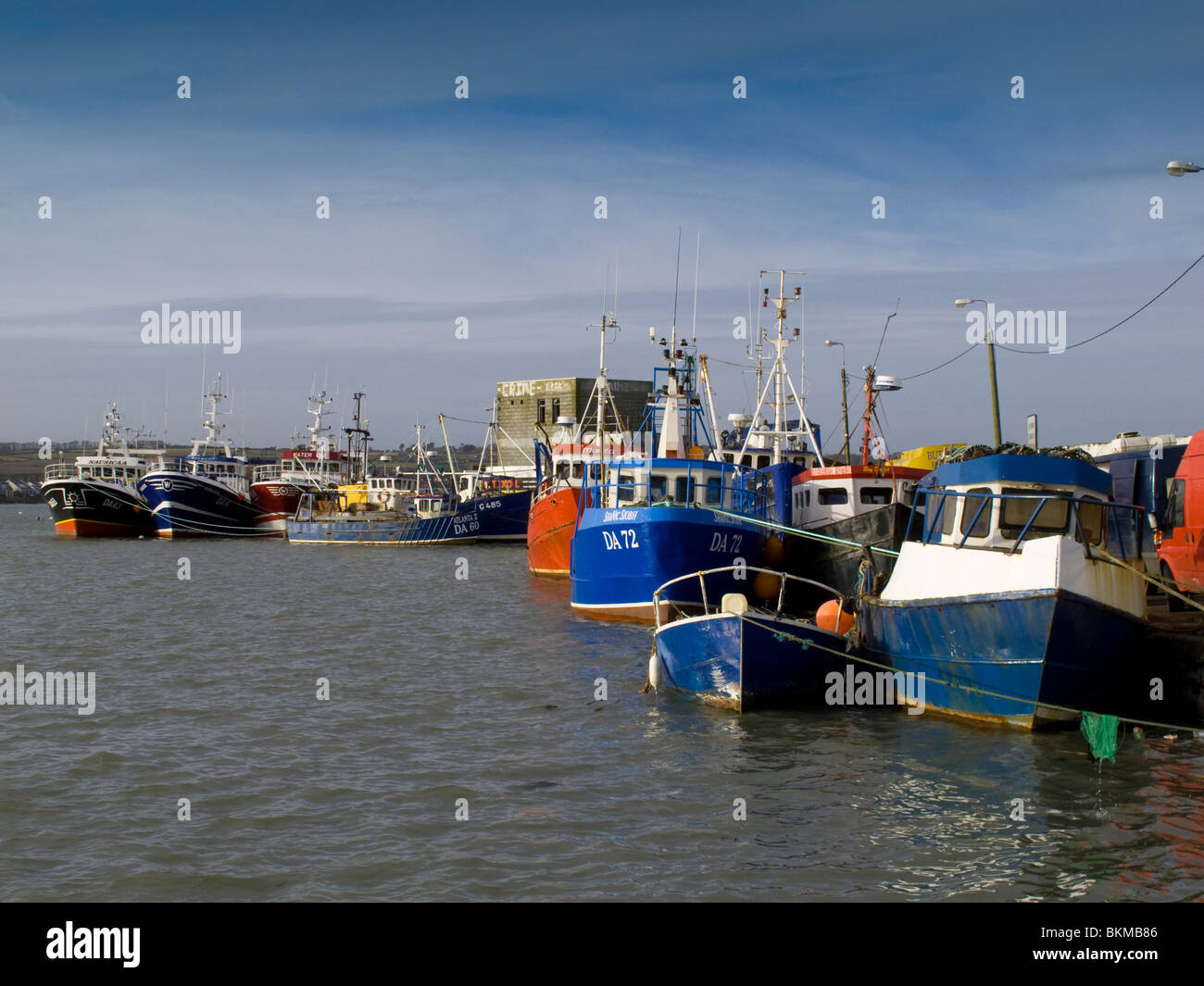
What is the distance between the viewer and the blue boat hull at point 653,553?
22.0 m

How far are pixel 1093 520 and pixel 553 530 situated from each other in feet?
74.5

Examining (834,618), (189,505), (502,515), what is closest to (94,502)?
(189,505)

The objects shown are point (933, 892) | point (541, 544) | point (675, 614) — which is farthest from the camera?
point (541, 544)

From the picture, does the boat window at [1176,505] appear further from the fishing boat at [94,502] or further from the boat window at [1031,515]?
the fishing boat at [94,502]

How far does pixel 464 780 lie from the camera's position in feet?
38.7

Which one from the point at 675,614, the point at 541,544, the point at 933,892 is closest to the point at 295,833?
the point at 933,892

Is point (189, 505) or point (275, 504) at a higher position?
point (189, 505)

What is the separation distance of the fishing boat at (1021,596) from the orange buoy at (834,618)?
1.54 m

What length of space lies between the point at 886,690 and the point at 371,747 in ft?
25.3

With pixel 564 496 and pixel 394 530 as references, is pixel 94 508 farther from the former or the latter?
pixel 564 496

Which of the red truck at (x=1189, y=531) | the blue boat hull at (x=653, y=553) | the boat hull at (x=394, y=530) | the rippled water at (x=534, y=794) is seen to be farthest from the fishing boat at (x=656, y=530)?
the boat hull at (x=394, y=530)

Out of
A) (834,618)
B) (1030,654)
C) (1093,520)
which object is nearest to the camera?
(1030,654)

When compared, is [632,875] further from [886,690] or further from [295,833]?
[886,690]

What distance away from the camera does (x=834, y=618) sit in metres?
17.4
